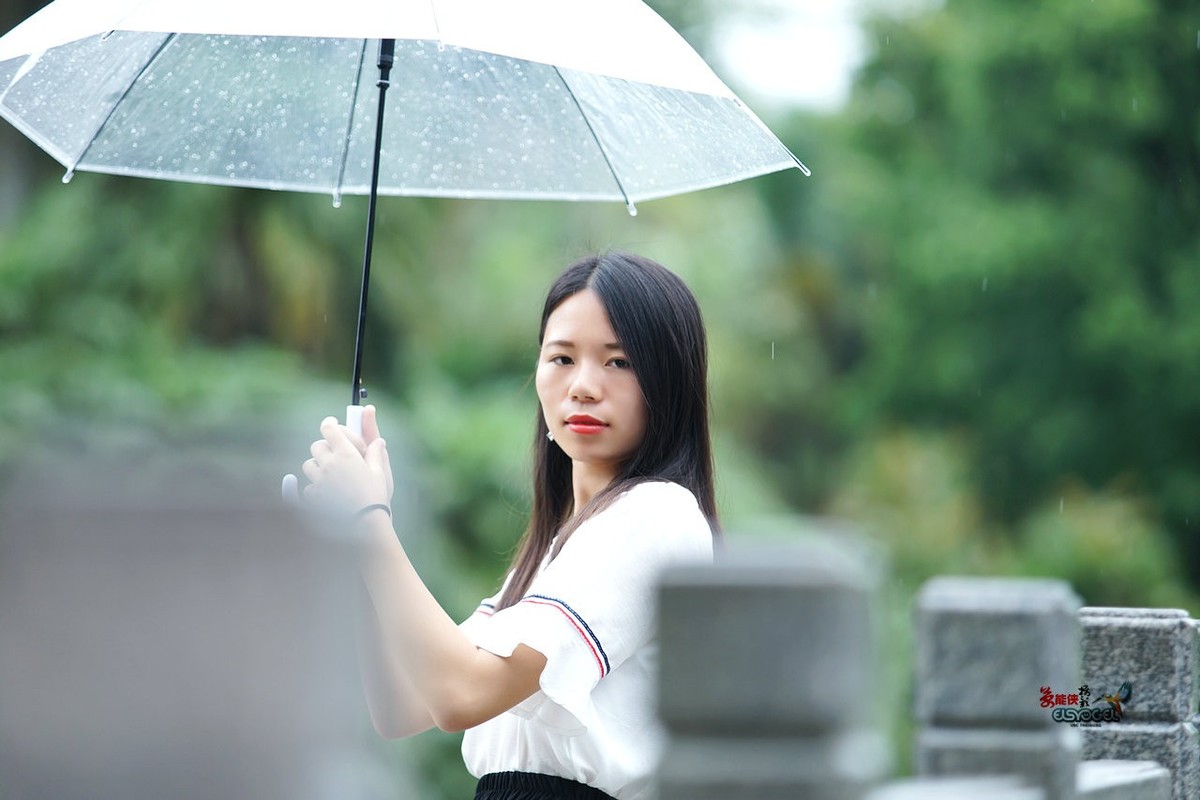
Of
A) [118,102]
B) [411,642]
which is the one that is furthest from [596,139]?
[411,642]

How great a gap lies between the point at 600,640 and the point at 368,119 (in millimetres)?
1759

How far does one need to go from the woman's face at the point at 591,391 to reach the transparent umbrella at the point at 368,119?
0.70m

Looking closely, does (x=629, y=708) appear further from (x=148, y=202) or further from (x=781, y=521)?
(x=781, y=521)

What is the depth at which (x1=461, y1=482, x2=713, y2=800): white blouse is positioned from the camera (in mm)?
2557

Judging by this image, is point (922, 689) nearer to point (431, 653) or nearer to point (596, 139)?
point (431, 653)

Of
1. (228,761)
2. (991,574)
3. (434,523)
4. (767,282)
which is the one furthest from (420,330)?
(767,282)

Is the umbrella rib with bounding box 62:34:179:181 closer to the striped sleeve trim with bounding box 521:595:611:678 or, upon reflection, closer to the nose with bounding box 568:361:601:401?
the nose with bounding box 568:361:601:401

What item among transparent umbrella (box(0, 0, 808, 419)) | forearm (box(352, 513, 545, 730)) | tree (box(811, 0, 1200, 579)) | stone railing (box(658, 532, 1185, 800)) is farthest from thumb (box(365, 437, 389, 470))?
tree (box(811, 0, 1200, 579))

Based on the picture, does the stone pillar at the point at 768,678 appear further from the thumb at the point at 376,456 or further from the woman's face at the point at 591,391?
the woman's face at the point at 591,391

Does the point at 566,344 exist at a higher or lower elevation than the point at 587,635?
higher

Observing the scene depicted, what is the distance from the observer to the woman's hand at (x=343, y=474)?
2539 millimetres

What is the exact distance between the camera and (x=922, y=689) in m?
2.41

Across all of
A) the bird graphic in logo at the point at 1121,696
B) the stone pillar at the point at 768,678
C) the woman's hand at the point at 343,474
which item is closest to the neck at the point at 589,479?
the woman's hand at the point at 343,474

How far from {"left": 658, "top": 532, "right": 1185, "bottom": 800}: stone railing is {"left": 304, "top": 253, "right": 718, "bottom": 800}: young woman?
1.62 ft
